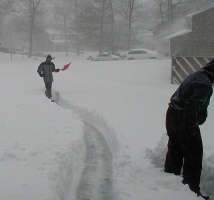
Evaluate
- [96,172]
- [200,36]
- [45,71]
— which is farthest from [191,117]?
[200,36]

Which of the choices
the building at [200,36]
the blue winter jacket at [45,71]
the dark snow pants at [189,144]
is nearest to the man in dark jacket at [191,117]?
the dark snow pants at [189,144]

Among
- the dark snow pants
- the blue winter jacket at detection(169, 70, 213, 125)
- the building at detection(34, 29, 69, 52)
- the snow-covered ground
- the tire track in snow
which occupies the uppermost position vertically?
the building at detection(34, 29, 69, 52)

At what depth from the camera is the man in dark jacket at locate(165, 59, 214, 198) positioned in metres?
4.22

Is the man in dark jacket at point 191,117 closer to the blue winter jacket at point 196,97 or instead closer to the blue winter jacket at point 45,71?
the blue winter jacket at point 196,97

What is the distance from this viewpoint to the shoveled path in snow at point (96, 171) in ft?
16.1

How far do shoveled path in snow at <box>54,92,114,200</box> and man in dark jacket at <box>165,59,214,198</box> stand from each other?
111 centimetres

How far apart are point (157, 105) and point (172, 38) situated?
17.9 meters

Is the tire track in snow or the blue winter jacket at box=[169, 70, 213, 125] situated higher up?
the blue winter jacket at box=[169, 70, 213, 125]

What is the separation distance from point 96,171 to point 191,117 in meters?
2.15

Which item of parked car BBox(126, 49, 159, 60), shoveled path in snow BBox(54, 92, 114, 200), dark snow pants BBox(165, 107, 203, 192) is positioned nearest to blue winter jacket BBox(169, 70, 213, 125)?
dark snow pants BBox(165, 107, 203, 192)

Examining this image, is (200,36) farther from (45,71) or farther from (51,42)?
(51,42)

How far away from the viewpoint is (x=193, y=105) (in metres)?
4.23

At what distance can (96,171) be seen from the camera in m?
5.81

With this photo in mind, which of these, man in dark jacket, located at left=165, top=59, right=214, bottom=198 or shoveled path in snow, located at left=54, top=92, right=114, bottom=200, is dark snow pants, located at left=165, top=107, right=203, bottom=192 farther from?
shoveled path in snow, located at left=54, top=92, right=114, bottom=200
